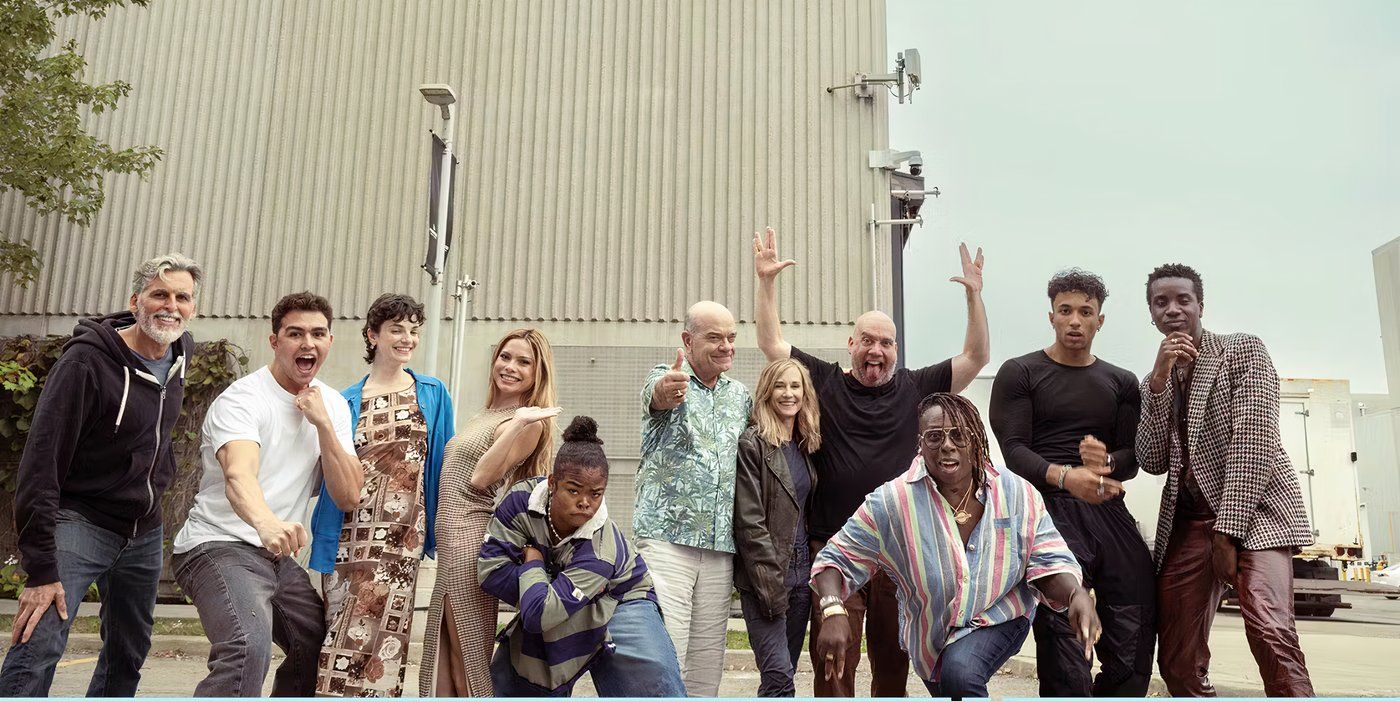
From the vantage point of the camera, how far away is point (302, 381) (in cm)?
406

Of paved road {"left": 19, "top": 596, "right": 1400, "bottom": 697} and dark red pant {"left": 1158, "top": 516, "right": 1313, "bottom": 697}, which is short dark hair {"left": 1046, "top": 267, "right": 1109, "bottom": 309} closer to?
dark red pant {"left": 1158, "top": 516, "right": 1313, "bottom": 697}

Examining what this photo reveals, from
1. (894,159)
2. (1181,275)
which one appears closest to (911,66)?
(894,159)

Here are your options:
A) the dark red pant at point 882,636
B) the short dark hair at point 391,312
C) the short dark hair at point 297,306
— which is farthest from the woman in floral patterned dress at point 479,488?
the dark red pant at point 882,636

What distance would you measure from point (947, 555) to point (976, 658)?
1.22 ft

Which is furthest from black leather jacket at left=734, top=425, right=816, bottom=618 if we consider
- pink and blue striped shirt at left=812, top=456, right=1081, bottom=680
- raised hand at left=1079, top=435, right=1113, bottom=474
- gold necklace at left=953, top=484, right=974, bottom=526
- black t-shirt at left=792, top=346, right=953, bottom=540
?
raised hand at left=1079, top=435, right=1113, bottom=474

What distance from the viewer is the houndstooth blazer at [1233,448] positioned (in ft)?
13.5

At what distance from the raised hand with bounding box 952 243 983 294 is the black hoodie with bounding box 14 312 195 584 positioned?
3.63 metres

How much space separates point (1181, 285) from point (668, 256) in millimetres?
9242

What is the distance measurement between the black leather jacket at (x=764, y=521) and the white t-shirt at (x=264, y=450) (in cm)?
172

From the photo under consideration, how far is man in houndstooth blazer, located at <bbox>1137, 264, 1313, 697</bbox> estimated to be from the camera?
13.2 feet

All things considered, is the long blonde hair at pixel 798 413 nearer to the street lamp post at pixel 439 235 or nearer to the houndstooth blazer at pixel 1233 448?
the houndstooth blazer at pixel 1233 448

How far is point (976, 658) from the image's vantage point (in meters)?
3.55

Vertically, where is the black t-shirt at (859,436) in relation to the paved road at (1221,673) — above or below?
above

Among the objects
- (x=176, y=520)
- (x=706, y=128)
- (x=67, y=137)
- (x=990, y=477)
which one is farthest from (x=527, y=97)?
(x=990, y=477)
